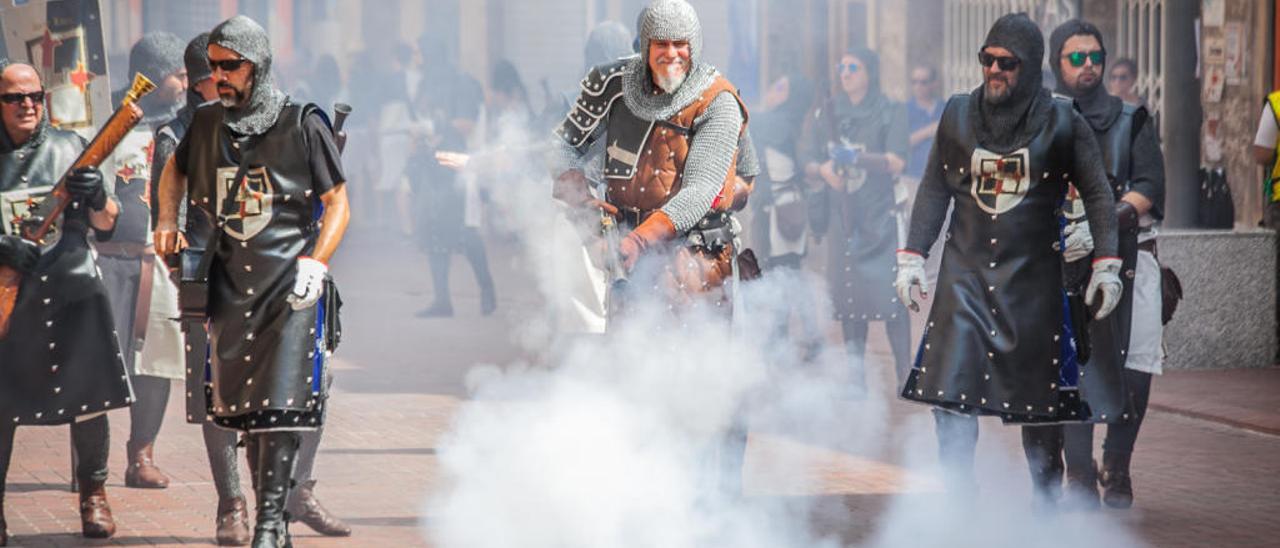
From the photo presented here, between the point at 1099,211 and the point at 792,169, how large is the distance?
16.4 ft

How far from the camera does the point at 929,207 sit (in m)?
6.68

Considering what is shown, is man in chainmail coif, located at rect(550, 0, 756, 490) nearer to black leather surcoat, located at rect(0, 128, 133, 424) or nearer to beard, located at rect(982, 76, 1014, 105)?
beard, located at rect(982, 76, 1014, 105)

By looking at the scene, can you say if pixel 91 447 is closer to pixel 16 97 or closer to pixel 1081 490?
pixel 16 97

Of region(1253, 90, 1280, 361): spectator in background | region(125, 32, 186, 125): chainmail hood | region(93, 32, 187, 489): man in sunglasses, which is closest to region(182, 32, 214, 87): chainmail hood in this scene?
region(93, 32, 187, 489): man in sunglasses

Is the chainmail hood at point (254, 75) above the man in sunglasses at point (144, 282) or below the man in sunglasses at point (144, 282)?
above

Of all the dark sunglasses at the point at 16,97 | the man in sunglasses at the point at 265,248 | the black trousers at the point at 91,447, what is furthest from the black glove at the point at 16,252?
Result: the man in sunglasses at the point at 265,248

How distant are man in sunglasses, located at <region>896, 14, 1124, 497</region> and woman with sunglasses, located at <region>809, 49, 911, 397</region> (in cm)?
388

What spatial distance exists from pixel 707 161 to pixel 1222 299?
6.04 m

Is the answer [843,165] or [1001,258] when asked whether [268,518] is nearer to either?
[1001,258]

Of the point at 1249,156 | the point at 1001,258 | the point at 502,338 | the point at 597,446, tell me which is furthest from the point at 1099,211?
the point at 502,338

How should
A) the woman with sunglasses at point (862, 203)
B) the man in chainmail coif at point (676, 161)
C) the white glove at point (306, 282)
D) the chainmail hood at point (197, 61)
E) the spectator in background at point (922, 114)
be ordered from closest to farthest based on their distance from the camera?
the white glove at point (306, 282) → the man in chainmail coif at point (676, 161) → the chainmail hood at point (197, 61) → the woman with sunglasses at point (862, 203) → the spectator in background at point (922, 114)

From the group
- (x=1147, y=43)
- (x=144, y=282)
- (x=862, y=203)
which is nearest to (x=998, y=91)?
(x=144, y=282)

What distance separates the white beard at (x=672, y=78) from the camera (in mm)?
6391

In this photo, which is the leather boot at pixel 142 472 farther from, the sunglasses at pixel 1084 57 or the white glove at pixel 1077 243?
the sunglasses at pixel 1084 57
